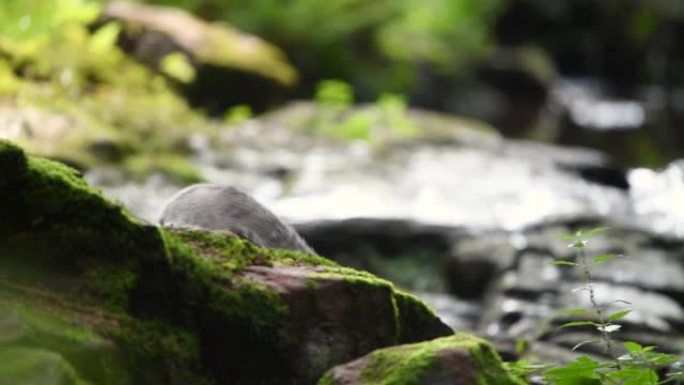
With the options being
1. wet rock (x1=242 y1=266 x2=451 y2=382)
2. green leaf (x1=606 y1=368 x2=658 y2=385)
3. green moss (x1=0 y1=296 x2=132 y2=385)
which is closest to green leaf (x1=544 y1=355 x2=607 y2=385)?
green leaf (x1=606 y1=368 x2=658 y2=385)

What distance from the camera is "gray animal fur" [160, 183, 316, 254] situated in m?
3.08

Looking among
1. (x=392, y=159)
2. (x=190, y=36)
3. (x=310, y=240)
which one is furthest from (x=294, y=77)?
(x=310, y=240)

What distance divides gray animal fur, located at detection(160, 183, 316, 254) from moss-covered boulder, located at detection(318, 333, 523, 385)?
803 mm

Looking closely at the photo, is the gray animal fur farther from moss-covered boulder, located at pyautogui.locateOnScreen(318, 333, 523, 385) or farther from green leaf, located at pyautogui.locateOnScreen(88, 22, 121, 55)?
green leaf, located at pyautogui.locateOnScreen(88, 22, 121, 55)

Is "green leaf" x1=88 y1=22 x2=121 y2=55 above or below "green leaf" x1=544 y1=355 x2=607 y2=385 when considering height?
above

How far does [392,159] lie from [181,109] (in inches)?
69.2

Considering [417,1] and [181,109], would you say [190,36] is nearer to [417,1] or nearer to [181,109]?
[181,109]

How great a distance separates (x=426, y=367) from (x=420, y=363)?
16 millimetres

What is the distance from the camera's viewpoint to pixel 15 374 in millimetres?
1909

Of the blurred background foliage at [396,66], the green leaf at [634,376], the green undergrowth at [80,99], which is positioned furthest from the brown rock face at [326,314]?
the blurred background foliage at [396,66]

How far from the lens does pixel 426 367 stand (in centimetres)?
226

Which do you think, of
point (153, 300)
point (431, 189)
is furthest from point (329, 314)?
point (431, 189)

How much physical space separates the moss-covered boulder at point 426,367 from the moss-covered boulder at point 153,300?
0.55ft

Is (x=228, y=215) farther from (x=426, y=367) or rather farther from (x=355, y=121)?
(x=355, y=121)
